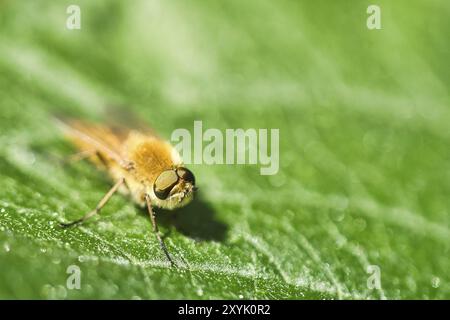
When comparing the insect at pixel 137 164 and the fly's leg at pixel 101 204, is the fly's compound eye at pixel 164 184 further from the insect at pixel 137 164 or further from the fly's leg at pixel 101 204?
the fly's leg at pixel 101 204

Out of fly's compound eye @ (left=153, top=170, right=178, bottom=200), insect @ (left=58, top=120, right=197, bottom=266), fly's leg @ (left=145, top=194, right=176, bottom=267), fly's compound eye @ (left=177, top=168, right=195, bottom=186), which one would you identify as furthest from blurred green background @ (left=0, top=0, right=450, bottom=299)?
fly's compound eye @ (left=177, top=168, right=195, bottom=186)

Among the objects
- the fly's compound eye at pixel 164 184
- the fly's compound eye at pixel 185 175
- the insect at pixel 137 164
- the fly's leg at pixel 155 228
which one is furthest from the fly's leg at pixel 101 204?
the fly's compound eye at pixel 185 175

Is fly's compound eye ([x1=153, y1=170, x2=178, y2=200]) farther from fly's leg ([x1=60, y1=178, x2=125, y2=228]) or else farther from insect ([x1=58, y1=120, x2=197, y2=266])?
fly's leg ([x1=60, y1=178, x2=125, y2=228])

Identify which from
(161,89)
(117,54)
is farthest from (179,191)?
(117,54)

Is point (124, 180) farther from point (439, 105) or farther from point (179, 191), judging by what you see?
point (439, 105)

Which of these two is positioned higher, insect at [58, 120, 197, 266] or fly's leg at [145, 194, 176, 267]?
insect at [58, 120, 197, 266]

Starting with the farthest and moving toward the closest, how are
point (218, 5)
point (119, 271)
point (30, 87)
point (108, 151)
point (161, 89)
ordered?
point (218, 5) → point (161, 89) → point (30, 87) → point (108, 151) → point (119, 271)
